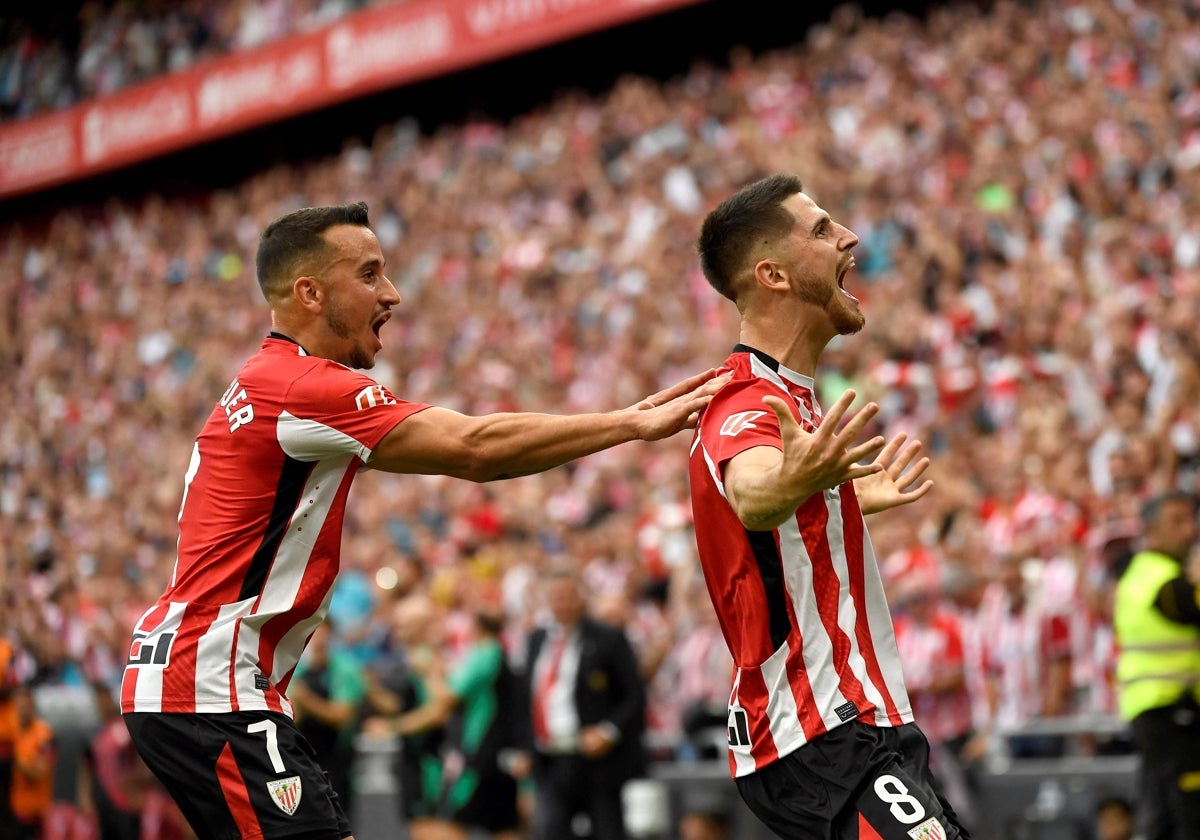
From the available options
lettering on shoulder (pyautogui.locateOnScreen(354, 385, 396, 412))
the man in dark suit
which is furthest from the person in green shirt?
lettering on shoulder (pyautogui.locateOnScreen(354, 385, 396, 412))

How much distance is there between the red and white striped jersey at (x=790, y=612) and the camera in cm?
422

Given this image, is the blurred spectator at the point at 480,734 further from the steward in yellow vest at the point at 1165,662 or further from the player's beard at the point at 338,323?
the player's beard at the point at 338,323

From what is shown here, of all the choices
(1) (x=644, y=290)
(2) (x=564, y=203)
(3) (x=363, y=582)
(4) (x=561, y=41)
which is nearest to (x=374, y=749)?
Answer: (3) (x=363, y=582)

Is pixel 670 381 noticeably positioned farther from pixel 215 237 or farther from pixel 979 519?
pixel 215 237

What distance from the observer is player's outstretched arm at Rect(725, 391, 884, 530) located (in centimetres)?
383

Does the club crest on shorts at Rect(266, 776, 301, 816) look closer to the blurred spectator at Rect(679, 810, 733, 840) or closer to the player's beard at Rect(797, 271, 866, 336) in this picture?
the player's beard at Rect(797, 271, 866, 336)

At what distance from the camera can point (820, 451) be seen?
3.83 meters

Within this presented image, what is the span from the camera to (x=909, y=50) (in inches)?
704

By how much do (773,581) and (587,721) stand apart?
6.50m

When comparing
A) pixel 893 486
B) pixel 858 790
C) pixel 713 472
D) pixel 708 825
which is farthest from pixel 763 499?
pixel 708 825

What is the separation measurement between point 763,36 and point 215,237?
33.5ft

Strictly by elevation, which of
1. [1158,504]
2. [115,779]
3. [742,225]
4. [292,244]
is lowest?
[115,779]

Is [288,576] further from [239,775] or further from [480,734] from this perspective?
[480,734]

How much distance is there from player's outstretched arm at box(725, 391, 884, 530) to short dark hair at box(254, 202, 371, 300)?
63.4 inches
